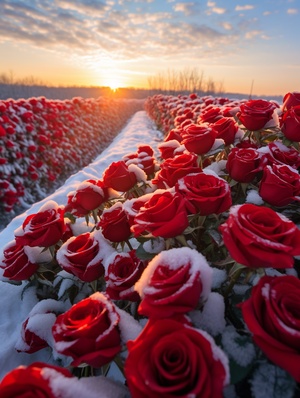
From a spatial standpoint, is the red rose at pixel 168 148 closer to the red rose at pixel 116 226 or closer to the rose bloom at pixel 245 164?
the rose bloom at pixel 245 164

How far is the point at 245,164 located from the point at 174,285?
0.74m

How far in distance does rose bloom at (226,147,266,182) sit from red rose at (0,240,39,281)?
1.09 metres

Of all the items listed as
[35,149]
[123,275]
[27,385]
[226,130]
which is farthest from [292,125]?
[35,149]

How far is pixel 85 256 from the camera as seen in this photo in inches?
47.3

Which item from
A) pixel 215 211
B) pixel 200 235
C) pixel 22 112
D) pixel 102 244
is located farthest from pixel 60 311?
pixel 22 112

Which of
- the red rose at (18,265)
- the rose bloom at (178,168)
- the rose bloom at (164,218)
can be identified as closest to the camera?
the rose bloom at (164,218)

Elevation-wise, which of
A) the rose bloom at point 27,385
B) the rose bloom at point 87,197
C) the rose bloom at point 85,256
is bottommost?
the rose bloom at point 85,256

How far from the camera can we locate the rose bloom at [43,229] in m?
1.33

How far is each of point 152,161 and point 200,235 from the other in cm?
92

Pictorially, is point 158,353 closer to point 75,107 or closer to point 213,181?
point 213,181

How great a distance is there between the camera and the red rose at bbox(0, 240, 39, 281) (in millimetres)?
1408

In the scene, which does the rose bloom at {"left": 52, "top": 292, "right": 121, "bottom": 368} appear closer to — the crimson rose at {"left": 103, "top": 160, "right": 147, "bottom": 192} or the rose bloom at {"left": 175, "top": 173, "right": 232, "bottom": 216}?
the rose bloom at {"left": 175, "top": 173, "right": 232, "bottom": 216}

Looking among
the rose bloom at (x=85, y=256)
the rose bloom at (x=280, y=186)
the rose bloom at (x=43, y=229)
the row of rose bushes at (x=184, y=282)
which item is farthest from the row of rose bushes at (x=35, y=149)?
the rose bloom at (x=280, y=186)

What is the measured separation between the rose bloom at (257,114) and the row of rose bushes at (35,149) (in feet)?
14.2
